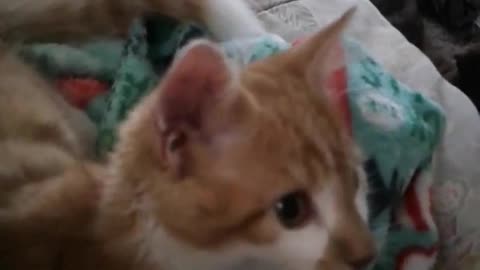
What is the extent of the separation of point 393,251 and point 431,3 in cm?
85

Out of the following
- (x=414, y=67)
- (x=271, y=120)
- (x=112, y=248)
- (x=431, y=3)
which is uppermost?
(x=271, y=120)

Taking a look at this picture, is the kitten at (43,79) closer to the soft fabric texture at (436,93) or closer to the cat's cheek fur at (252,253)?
the soft fabric texture at (436,93)

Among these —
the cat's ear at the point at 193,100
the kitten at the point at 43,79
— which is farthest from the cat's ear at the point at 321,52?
the kitten at the point at 43,79

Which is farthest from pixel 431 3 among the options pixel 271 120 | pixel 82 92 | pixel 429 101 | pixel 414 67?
pixel 271 120

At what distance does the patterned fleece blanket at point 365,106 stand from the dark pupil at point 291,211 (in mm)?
283

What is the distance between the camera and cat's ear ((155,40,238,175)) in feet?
2.61

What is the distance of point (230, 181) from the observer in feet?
2.76

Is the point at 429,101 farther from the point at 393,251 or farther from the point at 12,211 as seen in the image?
the point at 12,211

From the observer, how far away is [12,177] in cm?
98

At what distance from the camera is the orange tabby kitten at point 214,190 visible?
84 cm

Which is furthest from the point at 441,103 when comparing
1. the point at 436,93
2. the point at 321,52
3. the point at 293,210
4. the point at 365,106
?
the point at 293,210

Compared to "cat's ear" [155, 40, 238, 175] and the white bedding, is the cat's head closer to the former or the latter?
"cat's ear" [155, 40, 238, 175]

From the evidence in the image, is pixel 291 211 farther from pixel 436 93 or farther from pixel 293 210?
pixel 436 93

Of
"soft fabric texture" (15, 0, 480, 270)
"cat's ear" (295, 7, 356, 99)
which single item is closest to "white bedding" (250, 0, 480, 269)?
"soft fabric texture" (15, 0, 480, 270)
